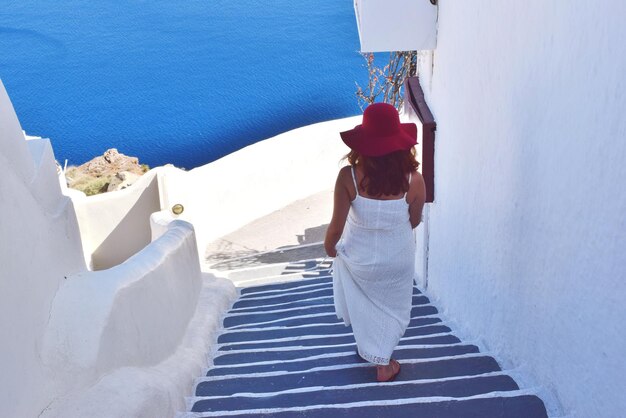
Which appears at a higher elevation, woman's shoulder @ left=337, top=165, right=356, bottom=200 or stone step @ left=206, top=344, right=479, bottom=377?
woman's shoulder @ left=337, top=165, right=356, bottom=200

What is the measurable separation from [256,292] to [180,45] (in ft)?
47.0

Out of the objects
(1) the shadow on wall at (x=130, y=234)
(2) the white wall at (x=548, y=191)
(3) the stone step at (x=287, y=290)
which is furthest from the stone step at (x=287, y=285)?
(1) the shadow on wall at (x=130, y=234)

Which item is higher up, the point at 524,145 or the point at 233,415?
the point at 524,145

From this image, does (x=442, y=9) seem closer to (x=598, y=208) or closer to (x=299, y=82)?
(x=598, y=208)

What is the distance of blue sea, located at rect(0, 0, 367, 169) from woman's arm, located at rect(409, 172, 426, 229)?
14259 millimetres

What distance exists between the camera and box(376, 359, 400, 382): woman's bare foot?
3908 mm

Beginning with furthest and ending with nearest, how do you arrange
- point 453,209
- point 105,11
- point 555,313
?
point 105,11, point 453,209, point 555,313

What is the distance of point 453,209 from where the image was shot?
5781 mm

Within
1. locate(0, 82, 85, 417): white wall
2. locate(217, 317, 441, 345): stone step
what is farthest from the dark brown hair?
locate(217, 317, 441, 345): stone step

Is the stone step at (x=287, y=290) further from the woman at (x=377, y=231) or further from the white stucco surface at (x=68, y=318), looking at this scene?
the woman at (x=377, y=231)

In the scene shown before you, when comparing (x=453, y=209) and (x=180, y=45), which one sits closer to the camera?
(x=453, y=209)

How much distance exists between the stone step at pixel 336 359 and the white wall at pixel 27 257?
1080mm

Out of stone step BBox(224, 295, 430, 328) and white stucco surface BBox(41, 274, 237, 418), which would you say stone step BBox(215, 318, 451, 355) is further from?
stone step BBox(224, 295, 430, 328)

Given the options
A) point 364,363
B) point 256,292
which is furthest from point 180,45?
point 364,363
